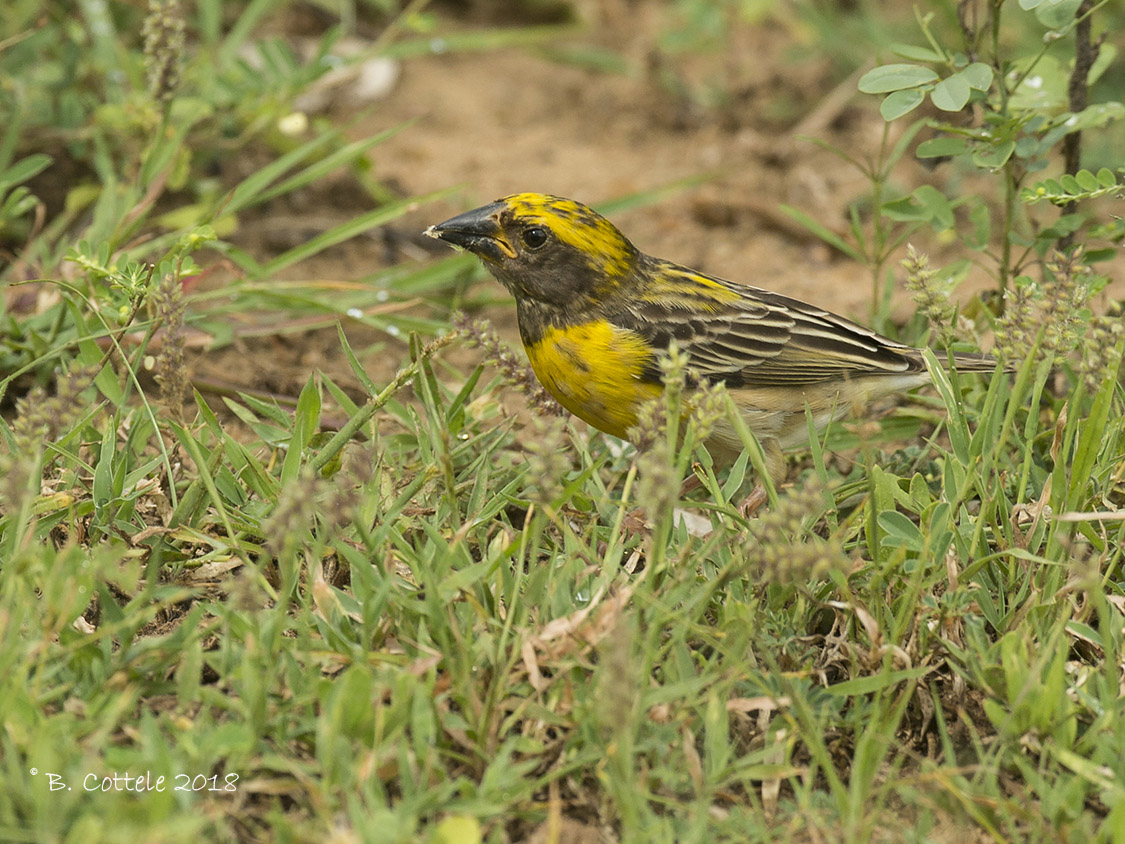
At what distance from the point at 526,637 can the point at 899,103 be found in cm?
226

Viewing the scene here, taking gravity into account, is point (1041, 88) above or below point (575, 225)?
above

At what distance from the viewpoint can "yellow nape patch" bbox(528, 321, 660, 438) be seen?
14.3ft

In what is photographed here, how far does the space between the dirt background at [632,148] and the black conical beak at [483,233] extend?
3.38 feet

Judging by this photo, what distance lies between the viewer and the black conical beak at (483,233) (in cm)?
462

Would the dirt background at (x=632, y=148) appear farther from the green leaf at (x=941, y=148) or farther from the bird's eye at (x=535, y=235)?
the green leaf at (x=941, y=148)

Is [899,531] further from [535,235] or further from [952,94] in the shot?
[535,235]

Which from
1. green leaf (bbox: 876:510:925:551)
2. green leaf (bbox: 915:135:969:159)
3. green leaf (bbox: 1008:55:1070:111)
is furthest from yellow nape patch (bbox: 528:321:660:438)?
green leaf (bbox: 1008:55:1070:111)

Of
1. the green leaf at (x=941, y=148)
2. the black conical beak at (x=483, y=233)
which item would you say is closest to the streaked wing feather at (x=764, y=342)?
the black conical beak at (x=483, y=233)

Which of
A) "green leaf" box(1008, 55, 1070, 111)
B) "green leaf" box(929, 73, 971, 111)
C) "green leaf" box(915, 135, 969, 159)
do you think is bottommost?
"green leaf" box(915, 135, 969, 159)

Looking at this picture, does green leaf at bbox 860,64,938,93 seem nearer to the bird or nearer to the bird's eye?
the bird

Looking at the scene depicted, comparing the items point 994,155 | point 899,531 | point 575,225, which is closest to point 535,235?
point 575,225

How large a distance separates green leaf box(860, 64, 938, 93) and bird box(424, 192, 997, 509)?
956mm

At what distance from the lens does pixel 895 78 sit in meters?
4.21

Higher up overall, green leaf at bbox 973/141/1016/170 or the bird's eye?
green leaf at bbox 973/141/1016/170
